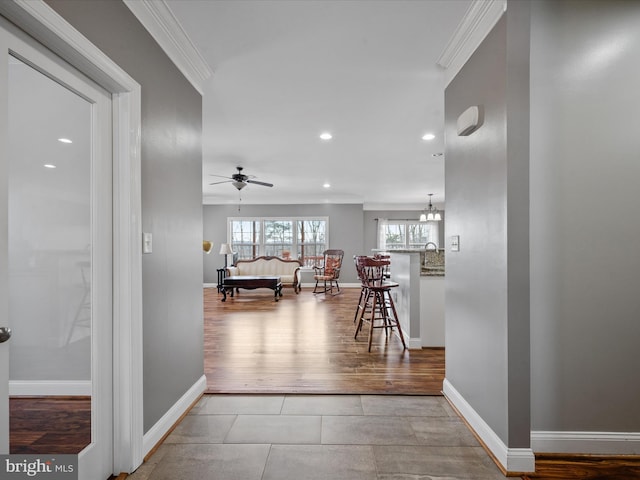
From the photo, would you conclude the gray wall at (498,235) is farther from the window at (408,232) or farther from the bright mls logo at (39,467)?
the window at (408,232)

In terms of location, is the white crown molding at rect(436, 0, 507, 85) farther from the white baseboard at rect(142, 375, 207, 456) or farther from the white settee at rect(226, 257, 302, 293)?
the white settee at rect(226, 257, 302, 293)

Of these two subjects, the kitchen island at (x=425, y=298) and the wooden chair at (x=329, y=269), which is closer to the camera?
the kitchen island at (x=425, y=298)

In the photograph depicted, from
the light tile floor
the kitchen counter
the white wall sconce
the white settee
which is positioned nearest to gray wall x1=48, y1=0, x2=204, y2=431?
the light tile floor

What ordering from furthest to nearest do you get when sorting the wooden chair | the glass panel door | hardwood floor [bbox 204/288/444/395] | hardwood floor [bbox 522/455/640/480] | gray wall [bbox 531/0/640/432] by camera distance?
1. the wooden chair
2. hardwood floor [bbox 204/288/444/395]
3. gray wall [bbox 531/0/640/432]
4. hardwood floor [bbox 522/455/640/480]
5. the glass panel door

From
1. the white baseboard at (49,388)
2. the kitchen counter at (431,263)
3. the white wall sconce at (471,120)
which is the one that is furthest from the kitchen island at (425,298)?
the white baseboard at (49,388)

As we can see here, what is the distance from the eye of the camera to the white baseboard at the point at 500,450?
5.28 ft

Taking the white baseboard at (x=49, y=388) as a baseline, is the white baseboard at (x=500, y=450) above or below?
below

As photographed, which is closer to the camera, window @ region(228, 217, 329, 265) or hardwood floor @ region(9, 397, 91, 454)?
hardwood floor @ region(9, 397, 91, 454)

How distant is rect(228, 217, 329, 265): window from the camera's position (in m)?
9.51

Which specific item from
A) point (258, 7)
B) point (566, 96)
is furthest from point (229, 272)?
point (566, 96)

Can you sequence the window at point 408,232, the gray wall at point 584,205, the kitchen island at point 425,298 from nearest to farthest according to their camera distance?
the gray wall at point 584,205 → the kitchen island at point 425,298 → the window at point 408,232

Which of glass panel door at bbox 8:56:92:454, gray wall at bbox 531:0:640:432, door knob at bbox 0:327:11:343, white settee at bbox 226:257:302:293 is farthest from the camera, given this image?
white settee at bbox 226:257:302:293

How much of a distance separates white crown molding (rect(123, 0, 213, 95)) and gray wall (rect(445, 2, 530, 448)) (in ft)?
6.10

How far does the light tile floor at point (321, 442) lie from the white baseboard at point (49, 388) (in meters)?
Answer: 0.54
